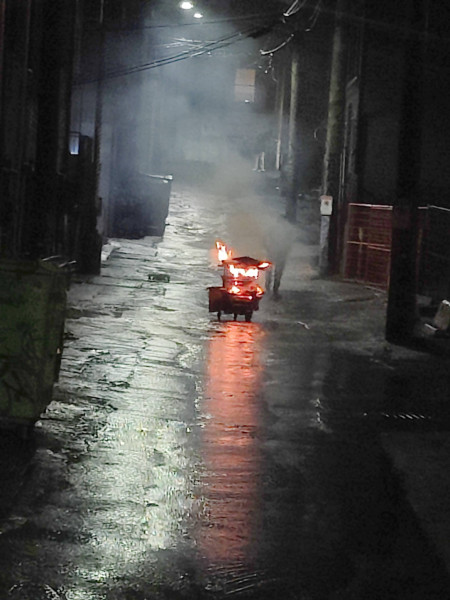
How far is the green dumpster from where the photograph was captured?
7590 mm

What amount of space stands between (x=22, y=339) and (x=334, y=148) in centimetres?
1816

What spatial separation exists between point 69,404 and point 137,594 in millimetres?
4596

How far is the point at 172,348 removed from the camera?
513 inches

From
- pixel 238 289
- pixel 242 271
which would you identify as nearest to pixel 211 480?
pixel 238 289

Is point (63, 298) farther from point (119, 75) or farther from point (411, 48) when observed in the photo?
point (119, 75)

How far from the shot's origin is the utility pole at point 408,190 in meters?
14.2

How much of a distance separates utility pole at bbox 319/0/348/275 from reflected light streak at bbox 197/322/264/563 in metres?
12.2

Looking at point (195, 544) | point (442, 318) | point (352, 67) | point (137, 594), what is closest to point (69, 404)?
point (195, 544)

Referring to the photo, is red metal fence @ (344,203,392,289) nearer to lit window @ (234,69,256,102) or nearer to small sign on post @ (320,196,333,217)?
small sign on post @ (320,196,333,217)

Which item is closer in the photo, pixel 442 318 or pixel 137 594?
pixel 137 594

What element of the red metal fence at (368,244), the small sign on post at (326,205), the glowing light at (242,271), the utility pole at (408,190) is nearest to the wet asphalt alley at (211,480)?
the utility pole at (408,190)

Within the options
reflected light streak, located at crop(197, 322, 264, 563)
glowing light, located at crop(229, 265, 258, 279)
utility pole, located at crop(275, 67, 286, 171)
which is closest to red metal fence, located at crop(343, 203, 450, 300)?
glowing light, located at crop(229, 265, 258, 279)

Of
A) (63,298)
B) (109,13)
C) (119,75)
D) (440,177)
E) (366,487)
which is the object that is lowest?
(366,487)

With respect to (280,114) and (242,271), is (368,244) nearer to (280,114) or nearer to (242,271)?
(242,271)
